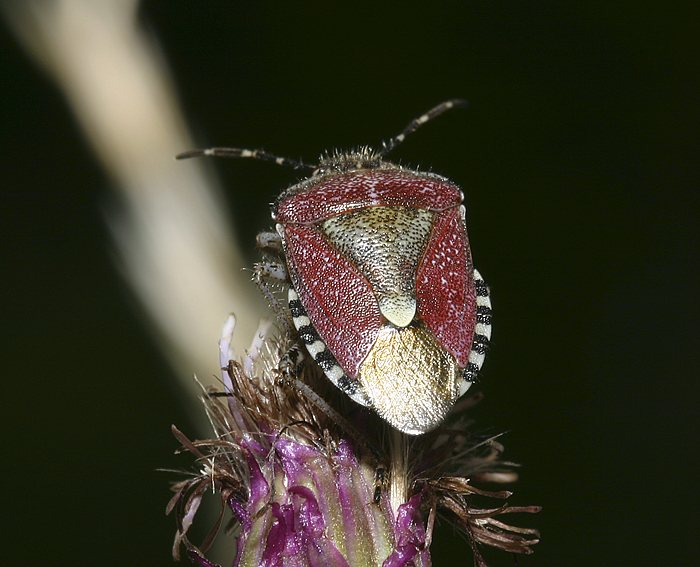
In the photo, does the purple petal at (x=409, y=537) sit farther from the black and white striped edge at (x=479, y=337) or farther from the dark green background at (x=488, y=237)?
the dark green background at (x=488, y=237)

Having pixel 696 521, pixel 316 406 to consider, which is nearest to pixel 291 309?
pixel 316 406

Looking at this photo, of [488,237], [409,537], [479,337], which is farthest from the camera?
[488,237]

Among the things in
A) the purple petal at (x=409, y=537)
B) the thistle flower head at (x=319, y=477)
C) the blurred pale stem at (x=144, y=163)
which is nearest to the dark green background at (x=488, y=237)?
the blurred pale stem at (x=144, y=163)

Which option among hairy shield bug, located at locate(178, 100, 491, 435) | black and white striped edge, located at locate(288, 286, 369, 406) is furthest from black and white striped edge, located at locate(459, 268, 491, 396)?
black and white striped edge, located at locate(288, 286, 369, 406)

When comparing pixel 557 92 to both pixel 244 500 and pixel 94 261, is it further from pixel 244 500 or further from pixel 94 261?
pixel 244 500

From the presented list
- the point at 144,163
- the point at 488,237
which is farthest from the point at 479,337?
the point at 488,237

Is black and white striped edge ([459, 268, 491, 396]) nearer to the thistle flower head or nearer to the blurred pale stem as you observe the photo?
the thistle flower head

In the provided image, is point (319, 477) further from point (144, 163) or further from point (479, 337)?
point (144, 163)
